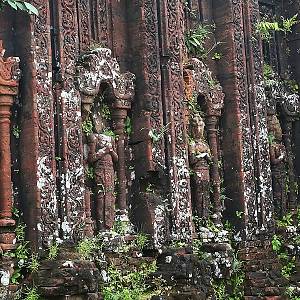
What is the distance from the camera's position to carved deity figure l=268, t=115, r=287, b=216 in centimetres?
1444

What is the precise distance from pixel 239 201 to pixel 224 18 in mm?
3715

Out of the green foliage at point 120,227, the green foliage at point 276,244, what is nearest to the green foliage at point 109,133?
the green foliage at point 120,227

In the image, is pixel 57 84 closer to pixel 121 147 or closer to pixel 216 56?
pixel 121 147

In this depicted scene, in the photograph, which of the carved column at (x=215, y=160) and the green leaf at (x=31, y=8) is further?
the carved column at (x=215, y=160)

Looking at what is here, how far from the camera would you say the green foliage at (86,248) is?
972 centimetres

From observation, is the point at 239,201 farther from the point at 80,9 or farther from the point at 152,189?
the point at 80,9

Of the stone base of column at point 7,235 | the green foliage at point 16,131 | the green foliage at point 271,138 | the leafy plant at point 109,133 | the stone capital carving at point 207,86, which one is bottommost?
the stone base of column at point 7,235

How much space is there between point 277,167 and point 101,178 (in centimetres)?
524

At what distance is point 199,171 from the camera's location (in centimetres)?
1253

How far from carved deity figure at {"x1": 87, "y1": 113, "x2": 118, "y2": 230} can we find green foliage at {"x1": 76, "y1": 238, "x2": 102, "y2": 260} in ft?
2.15

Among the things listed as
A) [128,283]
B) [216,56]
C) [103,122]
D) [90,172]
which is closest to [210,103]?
[216,56]

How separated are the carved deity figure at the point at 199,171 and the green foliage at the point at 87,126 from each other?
2438 mm

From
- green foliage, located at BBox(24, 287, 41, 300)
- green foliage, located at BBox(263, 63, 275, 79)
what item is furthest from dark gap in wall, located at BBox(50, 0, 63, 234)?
green foliage, located at BBox(263, 63, 275, 79)

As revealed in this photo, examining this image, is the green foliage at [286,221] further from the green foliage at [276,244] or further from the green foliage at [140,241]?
the green foliage at [140,241]
